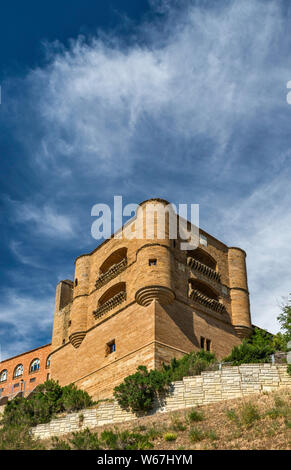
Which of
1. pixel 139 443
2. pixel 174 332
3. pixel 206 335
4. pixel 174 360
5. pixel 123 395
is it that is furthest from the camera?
pixel 206 335

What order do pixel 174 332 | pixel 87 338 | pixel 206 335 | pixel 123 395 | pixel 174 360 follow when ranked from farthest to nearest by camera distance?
pixel 87 338
pixel 206 335
pixel 174 332
pixel 174 360
pixel 123 395

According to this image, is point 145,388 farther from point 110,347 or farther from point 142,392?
point 110,347

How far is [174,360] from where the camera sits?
2625 centimetres

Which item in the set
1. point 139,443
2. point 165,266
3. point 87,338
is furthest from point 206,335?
point 139,443

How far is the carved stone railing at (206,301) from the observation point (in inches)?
1262

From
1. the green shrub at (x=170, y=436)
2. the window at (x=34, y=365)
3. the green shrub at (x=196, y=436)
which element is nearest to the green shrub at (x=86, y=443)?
the green shrub at (x=170, y=436)

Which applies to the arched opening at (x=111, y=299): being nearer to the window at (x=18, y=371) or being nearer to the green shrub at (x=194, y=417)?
the green shrub at (x=194, y=417)

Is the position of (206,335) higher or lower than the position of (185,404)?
higher

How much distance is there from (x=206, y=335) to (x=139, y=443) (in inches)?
572

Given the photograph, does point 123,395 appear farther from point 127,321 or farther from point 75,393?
point 127,321

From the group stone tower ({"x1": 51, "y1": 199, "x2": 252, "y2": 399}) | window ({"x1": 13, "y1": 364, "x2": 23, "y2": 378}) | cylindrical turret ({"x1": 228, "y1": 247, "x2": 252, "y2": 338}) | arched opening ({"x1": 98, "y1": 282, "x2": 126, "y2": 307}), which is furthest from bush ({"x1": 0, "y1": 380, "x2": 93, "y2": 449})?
window ({"x1": 13, "y1": 364, "x2": 23, "y2": 378})

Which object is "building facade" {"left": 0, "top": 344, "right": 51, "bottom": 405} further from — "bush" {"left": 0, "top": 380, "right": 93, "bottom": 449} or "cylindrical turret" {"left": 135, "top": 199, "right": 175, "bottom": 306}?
"cylindrical turret" {"left": 135, "top": 199, "right": 175, "bottom": 306}

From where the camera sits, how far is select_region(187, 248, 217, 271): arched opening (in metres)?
35.0

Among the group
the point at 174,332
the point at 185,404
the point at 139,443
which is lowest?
the point at 139,443
